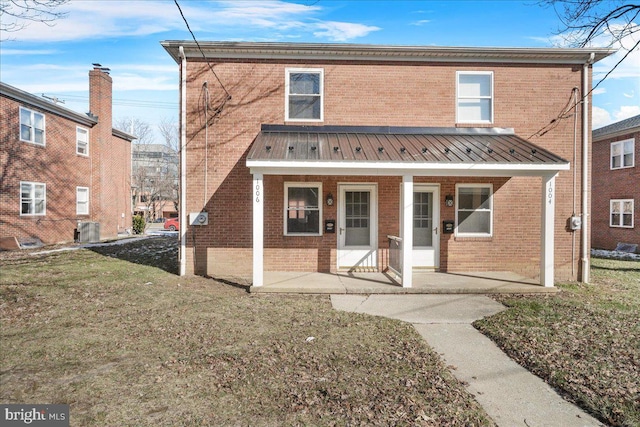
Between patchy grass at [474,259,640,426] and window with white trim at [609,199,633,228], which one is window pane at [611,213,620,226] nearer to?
window with white trim at [609,199,633,228]

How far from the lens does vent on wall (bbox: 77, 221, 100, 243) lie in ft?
60.8

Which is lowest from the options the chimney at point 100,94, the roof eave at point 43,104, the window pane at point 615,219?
the window pane at point 615,219

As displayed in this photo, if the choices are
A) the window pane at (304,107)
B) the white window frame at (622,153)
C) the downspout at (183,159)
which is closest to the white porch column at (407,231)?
the window pane at (304,107)

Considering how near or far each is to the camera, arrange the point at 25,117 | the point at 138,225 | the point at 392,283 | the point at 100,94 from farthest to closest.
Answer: the point at 138,225, the point at 100,94, the point at 25,117, the point at 392,283

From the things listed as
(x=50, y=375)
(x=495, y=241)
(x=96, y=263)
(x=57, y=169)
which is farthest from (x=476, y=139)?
(x=57, y=169)

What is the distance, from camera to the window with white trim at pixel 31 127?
52.5ft

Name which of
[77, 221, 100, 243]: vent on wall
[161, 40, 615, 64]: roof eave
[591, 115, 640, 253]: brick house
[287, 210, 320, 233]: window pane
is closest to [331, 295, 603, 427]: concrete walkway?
[287, 210, 320, 233]: window pane

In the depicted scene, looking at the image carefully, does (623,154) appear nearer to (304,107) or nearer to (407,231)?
(407,231)

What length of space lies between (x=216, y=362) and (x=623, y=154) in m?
22.4

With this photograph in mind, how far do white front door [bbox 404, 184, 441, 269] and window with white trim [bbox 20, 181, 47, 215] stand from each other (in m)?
16.7

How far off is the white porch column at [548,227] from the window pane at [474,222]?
5.60ft

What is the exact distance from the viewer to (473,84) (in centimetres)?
1008

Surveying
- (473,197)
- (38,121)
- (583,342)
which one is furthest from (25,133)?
(583,342)

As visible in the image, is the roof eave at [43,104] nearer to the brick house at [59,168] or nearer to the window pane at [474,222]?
the brick house at [59,168]
